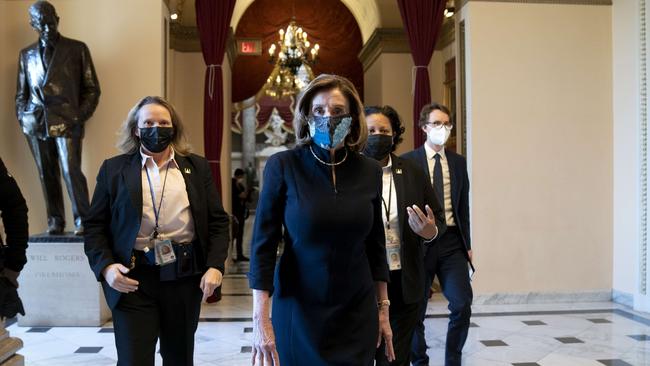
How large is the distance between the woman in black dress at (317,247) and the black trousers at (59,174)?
4.28m

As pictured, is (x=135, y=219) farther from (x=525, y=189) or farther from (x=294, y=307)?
(x=525, y=189)

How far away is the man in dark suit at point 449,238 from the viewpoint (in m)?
4.09

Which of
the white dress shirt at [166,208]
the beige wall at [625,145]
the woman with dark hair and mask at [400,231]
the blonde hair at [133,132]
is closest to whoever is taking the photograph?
the white dress shirt at [166,208]

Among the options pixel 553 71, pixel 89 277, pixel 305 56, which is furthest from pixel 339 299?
pixel 305 56

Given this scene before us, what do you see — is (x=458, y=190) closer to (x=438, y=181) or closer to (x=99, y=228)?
(x=438, y=181)

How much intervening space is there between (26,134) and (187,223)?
3.82 metres

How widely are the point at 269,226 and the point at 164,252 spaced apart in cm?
81

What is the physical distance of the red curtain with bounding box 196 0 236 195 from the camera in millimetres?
7371

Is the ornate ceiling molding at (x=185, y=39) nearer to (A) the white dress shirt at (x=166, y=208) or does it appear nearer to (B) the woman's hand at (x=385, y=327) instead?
(A) the white dress shirt at (x=166, y=208)

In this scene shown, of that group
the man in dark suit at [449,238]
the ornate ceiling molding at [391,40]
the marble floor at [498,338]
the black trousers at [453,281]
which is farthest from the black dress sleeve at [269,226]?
the ornate ceiling molding at [391,40]

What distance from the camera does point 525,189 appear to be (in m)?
6.99

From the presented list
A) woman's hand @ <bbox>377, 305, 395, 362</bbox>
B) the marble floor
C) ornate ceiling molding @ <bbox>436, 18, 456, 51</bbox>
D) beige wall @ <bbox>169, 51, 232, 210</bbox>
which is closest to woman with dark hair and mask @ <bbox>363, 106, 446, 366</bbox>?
woman's hand @ <bbox>377, 305, 395, 362</bbox>

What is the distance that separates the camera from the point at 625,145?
22.6ft

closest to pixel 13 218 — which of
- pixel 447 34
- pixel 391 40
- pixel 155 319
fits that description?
pixel 155 319
